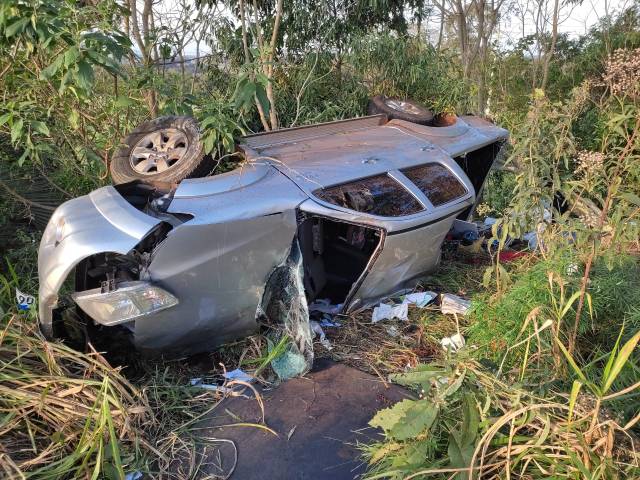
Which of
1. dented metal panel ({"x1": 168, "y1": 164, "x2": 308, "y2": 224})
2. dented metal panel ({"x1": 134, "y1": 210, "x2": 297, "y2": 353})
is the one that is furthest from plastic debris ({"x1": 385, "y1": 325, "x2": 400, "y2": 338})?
dented metal panel ({"x1": 168, "y1": 164, "x2": 308, "y2": 224})

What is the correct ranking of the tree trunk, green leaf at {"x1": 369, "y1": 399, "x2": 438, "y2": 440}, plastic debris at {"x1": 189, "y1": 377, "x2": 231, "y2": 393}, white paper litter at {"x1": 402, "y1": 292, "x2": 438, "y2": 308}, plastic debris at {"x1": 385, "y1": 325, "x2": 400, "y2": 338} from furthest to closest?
the tree trunk < white paper litter at {"x1": 402, "y1": 292, "x2": 438, "y2": 308} < plastic debris at {"x1": 385, "y1": 325, "x2": 400, "y2": 338} < plastic debris at {"x1": 189, "y1": 377, "x2": 231, "y2": 393} < green leaf at {"x1": 369, "y1": 399, "x2": 438, "y2": 440}

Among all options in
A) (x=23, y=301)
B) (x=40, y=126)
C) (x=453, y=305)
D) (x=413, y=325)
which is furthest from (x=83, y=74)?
(x=453, y=305)

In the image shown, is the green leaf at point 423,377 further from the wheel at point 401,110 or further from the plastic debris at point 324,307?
the wheel at point 401,110

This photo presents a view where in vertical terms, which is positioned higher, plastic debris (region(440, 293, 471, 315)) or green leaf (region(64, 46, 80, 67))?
green leaf (region(64, 46, 80, 67))

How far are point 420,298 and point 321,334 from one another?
960 mm

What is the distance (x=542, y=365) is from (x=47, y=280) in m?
2.67

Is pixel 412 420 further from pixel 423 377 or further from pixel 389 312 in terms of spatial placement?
pixel 389 312

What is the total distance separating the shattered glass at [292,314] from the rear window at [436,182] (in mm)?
1212

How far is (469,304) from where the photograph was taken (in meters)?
3.88

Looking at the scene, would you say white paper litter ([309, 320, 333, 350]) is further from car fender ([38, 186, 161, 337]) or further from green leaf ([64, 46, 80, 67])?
green leaf ([64, 46, 80, 67])

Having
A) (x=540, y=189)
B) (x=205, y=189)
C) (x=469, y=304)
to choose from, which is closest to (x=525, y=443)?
(x=540, y=189)

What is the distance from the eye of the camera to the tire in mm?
3289

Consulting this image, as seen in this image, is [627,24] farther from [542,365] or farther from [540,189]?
[542,365]

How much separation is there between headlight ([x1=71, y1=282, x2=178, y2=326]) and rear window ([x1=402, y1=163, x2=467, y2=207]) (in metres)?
2.07
